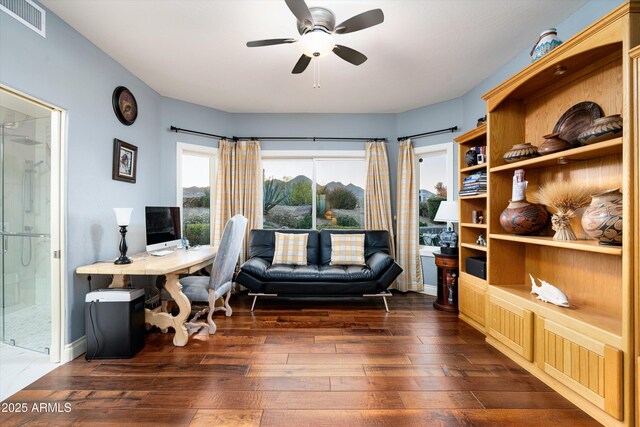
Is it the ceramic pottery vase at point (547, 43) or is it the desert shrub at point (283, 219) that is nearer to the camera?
the ceramic pottery vase at point (547, 43)

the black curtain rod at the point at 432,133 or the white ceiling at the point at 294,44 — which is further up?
the white ceiling at the point at 294,44

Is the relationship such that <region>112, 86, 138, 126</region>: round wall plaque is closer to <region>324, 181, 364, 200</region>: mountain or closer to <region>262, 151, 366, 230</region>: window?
<region>262, 151, 366, 230</region>: window

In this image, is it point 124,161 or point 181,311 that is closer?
point 181,311

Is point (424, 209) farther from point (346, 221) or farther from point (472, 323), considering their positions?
point (472, 323)

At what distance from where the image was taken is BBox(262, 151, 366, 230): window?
4.48 m

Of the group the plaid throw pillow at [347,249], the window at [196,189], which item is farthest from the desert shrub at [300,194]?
the window at [196,189]

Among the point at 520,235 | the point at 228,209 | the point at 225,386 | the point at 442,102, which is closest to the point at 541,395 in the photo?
the point at 520,235

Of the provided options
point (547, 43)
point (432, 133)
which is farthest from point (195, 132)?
point (547, 43)

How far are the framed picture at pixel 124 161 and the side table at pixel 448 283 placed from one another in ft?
12.1

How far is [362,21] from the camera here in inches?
76.0

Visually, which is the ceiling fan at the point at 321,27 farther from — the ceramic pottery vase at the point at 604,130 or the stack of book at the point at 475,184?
the stack of book at the point at 475,184

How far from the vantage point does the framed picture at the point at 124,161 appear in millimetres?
2844

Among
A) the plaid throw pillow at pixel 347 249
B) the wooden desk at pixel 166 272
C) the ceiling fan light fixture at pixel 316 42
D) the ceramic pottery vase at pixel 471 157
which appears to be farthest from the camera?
the plaid throw pillow at pixel 347 249

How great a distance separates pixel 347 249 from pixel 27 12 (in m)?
3.62
